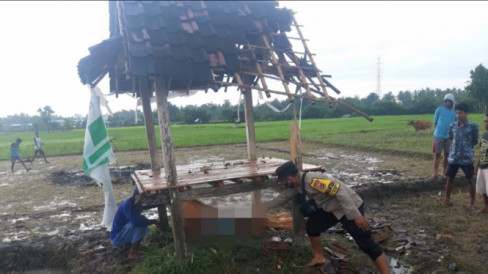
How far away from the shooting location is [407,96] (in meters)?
75.5

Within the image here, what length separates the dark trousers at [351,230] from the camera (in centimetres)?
343

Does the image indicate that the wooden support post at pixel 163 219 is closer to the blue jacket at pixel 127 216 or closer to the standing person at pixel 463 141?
the blue jacket at pixel 127 216

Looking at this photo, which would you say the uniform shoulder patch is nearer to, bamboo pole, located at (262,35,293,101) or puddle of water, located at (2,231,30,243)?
bamboo pole, located at (262,35,293,101)

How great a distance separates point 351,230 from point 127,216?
301cm

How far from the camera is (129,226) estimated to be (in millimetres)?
4465

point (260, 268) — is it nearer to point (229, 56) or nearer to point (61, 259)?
point (229, 56)

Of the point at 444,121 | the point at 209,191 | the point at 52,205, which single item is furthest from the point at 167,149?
the point at 444,121

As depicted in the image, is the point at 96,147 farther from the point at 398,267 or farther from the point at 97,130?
the point at 398,267

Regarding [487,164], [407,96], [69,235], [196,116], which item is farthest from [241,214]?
[407,96]

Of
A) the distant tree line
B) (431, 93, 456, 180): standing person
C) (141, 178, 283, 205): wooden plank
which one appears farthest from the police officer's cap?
the distant tree line

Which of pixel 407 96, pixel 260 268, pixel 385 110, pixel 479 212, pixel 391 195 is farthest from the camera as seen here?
pixel 407 96

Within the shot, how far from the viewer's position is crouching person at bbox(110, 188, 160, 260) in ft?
14.3

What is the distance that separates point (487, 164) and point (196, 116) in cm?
4721

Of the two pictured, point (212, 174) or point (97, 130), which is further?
point (212, 174)
